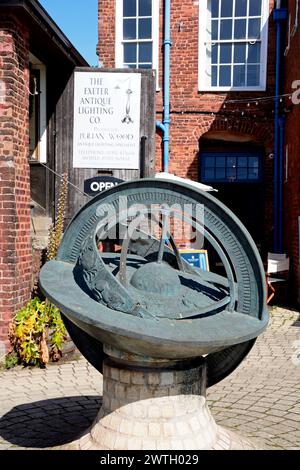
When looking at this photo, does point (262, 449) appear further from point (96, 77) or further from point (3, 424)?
point (96, 77)

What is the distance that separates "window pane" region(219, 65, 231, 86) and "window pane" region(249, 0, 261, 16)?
1292 mm

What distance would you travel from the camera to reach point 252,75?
40.9 feet

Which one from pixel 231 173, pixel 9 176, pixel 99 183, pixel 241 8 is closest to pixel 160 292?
pixel 9 176

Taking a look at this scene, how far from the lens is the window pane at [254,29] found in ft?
40.3

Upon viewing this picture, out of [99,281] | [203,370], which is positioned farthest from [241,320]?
[99,281]

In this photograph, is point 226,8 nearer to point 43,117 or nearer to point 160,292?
point 43,117

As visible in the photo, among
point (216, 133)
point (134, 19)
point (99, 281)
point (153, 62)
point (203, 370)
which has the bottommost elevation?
point (203, 370)

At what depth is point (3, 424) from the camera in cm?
451

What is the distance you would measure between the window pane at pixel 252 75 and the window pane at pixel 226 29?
0.88 m

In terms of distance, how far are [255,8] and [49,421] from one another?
10.7 metres

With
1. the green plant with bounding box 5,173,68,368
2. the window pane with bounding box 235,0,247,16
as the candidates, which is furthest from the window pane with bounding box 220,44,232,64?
the green plant with bounding box 5,173,68,368

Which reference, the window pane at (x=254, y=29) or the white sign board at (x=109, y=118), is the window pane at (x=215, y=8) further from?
the white sign board at (x=109, y=118)

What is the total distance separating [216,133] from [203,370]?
954cm

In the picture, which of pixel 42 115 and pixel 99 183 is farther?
pixel 42 115
